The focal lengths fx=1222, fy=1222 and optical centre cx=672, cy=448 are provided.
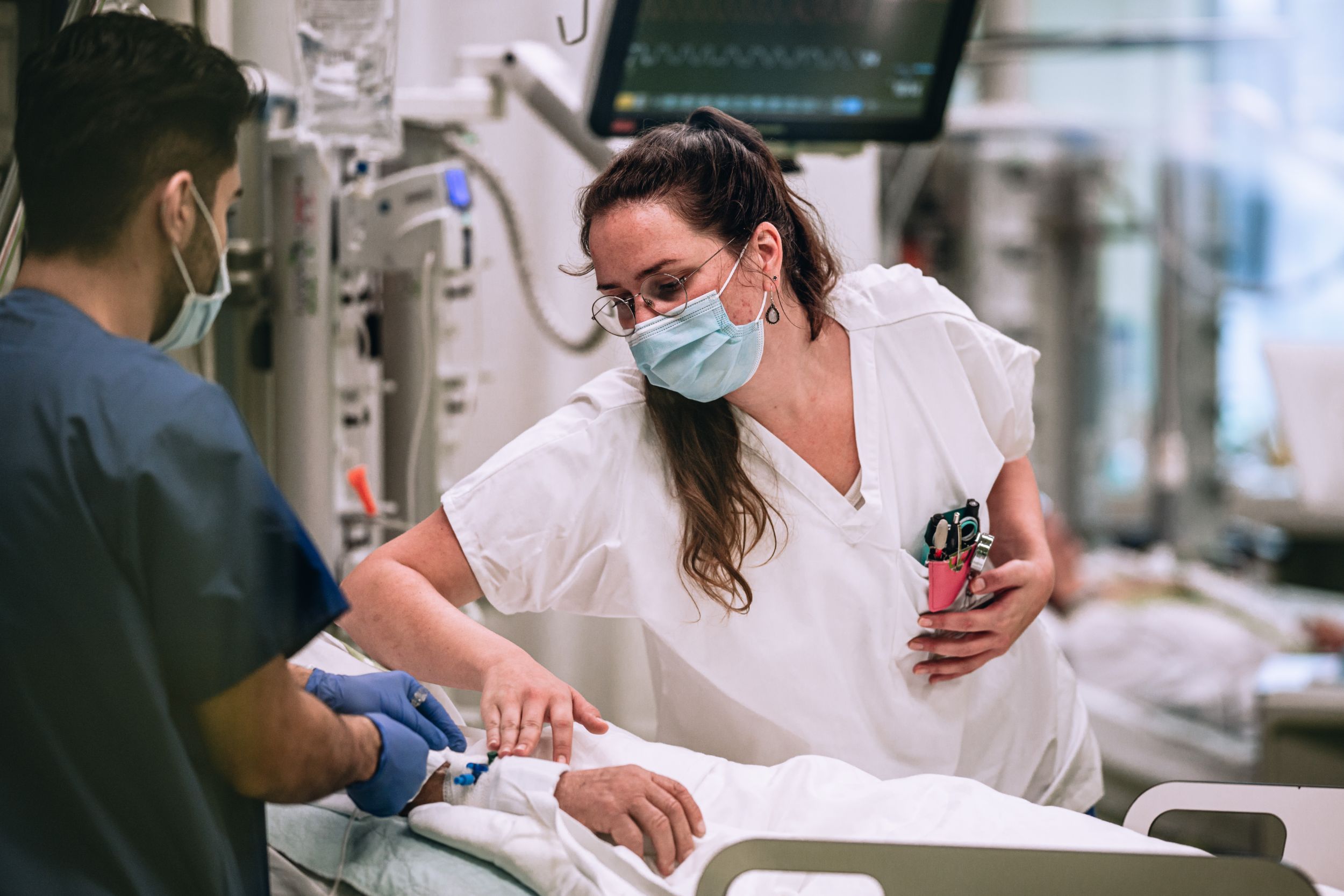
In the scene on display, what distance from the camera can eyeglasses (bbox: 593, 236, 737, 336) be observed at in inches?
45.2

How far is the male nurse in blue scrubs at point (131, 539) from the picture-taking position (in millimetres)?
796

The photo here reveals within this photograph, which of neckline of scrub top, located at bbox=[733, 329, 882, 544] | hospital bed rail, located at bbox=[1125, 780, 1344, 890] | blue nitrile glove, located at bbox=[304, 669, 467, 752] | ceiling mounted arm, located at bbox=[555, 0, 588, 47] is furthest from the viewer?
ceiling mounted arm, located at bbox=[555, 0, 588, 47]

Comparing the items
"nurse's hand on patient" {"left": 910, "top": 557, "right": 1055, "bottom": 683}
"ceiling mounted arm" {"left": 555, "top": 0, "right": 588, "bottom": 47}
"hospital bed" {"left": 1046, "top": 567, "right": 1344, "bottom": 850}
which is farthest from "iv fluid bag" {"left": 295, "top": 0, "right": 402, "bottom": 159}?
"hospital bed" {"left": 1046, "top": 567, "right": 1344, "bottom": 850}

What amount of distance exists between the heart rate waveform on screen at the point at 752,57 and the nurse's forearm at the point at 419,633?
28.4 inches

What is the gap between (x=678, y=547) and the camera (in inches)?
48.3

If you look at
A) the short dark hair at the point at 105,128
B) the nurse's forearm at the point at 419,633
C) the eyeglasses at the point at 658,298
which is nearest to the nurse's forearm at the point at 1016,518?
the eyeglasses at the point at 658,298

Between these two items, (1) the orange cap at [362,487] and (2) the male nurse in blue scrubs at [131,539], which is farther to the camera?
(1) the orange cap at [362,487]

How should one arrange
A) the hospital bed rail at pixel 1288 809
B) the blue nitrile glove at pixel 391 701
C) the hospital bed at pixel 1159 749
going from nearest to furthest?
1. the blue nitrile glove at pixel 391 701
2. the hospital bed rail at pixel 1288 809
3. the hospital bed at pixel 1159 749

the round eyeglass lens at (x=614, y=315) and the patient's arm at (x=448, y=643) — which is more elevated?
the round eyeglass lens at (x=614, y=315)

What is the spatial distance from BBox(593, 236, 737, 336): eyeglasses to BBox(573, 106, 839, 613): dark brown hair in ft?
0.17

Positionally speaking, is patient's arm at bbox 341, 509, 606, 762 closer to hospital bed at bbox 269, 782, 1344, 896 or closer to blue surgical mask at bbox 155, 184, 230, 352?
hospital bed at bbox 269, 782, 1344, 896

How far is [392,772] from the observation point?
976 millimetres

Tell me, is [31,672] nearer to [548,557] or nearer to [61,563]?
[61,563]

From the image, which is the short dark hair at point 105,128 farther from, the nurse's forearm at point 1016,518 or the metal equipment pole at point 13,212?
the nurse's forearm at point 1016,518
